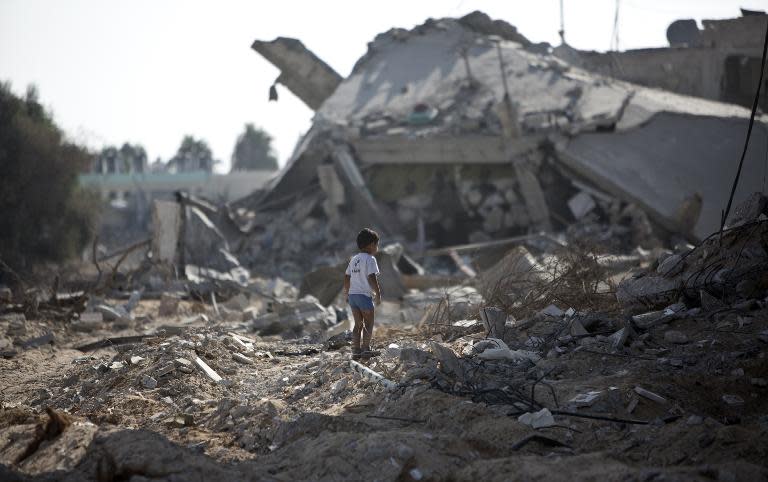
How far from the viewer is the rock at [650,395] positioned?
220 inches

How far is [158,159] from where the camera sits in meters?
54.0

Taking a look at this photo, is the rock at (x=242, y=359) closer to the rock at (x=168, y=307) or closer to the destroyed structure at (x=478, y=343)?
the destroyed structure at (x=478, y=343)

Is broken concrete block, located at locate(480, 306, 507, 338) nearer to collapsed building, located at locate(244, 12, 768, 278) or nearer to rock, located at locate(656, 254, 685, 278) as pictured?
rock, located at locate(656, 254, 685, 278)

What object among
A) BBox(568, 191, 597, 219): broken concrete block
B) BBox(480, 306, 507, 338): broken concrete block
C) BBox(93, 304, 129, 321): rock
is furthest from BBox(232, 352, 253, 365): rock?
BBox(568, 191, 597, 219): broken concrete block

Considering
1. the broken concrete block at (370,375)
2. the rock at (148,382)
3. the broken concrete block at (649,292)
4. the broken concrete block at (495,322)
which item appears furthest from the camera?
the broken concrete block at (649,292)

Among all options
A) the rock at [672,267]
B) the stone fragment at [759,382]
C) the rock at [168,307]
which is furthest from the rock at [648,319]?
the rock at [168,307]

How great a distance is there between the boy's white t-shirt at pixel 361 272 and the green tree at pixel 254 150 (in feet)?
186

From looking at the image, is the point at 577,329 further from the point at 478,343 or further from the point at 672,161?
the point at 672,161

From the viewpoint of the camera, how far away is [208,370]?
26.0 ft

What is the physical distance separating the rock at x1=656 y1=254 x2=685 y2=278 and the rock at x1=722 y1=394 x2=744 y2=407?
8.44 feet

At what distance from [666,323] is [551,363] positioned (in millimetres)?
1215

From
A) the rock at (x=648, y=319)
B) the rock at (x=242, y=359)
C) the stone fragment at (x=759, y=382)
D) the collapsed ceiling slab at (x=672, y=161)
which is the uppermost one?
the collapsed ceiling slab at (x=672, y=161)

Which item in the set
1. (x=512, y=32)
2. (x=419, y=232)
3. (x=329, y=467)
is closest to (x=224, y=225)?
(x=419, y=232)

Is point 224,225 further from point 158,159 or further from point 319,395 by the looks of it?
point 158,159
